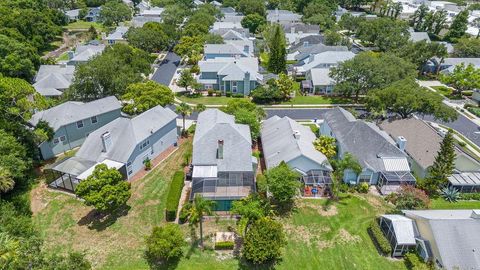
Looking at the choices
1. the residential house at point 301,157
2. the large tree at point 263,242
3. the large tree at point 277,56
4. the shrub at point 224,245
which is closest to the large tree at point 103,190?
the shrub at point 224,245

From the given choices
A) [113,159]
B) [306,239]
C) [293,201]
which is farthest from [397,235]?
[113,159]

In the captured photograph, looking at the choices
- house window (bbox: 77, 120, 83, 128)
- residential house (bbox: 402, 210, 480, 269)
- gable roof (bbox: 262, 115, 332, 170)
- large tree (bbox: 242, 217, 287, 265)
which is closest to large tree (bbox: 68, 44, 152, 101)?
house window (bbox: 77, 120, 83, 128)

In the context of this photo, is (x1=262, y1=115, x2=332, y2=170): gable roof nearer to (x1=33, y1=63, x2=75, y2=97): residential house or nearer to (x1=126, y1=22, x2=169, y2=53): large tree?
(x1=33, y1=63, x2=75, y2=97): residential house

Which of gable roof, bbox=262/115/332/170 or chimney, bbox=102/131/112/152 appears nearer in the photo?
gable roof, bbox=262/115/332/170

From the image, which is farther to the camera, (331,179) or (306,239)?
(331,179)

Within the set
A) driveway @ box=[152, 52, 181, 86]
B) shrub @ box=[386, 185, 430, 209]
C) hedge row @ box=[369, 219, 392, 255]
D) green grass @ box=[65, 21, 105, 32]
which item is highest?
shrub @ box=[386, 185, 430, 209]

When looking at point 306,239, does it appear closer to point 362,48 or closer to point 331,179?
point 331,179
